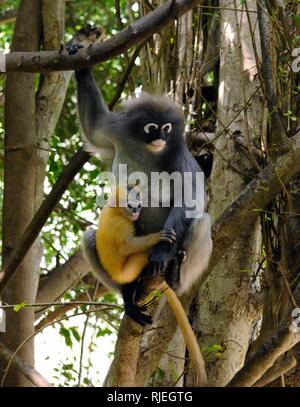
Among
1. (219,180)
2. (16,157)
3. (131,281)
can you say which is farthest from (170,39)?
(131,281)

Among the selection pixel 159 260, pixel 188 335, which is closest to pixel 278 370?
pixel 188 335

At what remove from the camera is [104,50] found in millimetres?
4422

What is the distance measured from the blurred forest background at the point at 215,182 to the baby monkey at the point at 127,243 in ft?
0.91

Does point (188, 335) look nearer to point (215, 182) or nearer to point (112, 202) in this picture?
point (112, 202)

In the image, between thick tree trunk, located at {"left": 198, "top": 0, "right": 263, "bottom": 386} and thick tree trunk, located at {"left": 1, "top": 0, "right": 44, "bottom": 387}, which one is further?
thick tree trunk, located at {"left": 1, "top": 0, "right": 44, "bottom": 387}

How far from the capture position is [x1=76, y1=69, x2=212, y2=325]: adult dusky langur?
5.21 m

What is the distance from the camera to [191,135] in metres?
6.62

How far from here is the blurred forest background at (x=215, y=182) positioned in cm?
551

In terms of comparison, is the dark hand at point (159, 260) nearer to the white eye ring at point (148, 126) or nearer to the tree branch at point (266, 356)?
the tree branch at point (266, 356)

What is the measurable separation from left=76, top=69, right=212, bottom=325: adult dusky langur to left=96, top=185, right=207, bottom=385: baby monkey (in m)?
0.08

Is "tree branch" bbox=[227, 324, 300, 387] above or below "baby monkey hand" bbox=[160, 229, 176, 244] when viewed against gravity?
below

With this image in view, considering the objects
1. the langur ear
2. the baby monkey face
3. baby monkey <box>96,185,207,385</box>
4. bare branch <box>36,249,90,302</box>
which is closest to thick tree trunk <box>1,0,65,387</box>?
bare branch <box>36,249,90,302</box>

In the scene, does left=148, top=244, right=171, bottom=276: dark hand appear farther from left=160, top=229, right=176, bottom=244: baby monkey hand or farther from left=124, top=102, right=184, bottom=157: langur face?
left=124, top=102, right=184, bottom=157: langur face

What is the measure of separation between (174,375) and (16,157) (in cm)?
238
